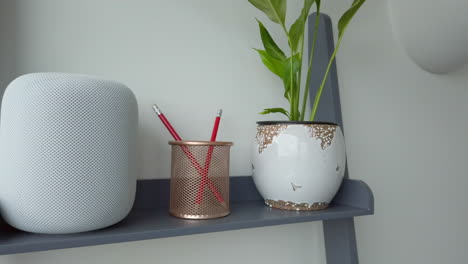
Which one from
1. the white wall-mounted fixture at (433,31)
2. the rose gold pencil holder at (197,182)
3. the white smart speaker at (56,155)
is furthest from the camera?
the white wall-mounted fixture at (433,31)

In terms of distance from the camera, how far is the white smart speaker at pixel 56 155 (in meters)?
0.26

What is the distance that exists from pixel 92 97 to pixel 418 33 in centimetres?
70

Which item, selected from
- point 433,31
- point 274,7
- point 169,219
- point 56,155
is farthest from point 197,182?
point 433,31

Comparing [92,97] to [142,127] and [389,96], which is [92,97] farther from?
[389,96]

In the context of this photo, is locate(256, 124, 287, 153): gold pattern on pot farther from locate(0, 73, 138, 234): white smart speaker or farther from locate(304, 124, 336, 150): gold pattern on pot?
locate(0, 73, 138, 234): white smart speaker

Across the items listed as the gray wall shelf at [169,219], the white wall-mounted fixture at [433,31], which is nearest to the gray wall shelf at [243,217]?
the gray wall shelf at [169,219]

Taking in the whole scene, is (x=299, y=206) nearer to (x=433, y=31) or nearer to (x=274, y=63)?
(x=274, y=63)

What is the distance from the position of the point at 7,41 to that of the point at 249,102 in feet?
1.13

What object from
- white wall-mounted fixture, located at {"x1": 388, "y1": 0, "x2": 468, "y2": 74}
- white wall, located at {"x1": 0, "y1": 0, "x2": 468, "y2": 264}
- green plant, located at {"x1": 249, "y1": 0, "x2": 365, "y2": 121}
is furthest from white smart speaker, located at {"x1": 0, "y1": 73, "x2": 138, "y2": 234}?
white wall-mounted fixture, located at {"x1": 388, "y1": 0, "x2": 468, "y2": 74}

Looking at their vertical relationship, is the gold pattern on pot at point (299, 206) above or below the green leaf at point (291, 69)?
below

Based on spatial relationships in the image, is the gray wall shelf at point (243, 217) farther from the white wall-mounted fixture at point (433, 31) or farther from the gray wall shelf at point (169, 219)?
the white wall-mounted fixture at point (433, 31)

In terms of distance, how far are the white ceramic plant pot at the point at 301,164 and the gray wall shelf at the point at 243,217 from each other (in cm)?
2

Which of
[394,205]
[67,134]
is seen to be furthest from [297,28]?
[394,205]

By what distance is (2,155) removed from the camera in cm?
27
